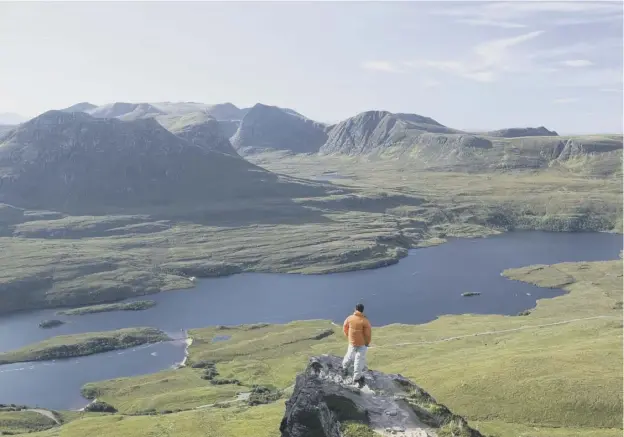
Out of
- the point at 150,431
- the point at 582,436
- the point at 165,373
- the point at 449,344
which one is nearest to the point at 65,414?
the point at 165,373

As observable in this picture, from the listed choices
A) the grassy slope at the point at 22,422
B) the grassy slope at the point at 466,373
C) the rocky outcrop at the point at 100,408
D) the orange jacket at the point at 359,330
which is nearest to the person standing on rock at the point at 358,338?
the orange jacket at the point at 359,330

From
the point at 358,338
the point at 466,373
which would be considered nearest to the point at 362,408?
the point at 358,338

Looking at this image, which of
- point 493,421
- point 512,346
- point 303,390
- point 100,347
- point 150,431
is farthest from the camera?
point 100,347

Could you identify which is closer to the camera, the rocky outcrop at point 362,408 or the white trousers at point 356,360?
the rocky outcrop at point 362,408

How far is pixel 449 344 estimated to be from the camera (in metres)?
139

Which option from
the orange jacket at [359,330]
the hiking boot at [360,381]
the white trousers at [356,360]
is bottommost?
the hiking boot at [360,381]

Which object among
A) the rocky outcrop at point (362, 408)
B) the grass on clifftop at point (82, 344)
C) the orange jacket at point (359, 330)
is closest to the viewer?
the rocky outcrop at point (362, 408)

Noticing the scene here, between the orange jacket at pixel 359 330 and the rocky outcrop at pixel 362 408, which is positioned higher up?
the orange jacket at pixel 359 330

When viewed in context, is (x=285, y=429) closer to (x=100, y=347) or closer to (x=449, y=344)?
(x=449, y=344)

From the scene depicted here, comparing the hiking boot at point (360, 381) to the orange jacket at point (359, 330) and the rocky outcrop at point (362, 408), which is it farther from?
the orange jacket at point (359, 330)

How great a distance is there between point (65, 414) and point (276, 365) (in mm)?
52504

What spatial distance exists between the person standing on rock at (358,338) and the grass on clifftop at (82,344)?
162 m

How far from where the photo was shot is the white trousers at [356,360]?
131 ft

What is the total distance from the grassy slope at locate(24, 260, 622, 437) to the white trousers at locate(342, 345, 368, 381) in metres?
38.5
